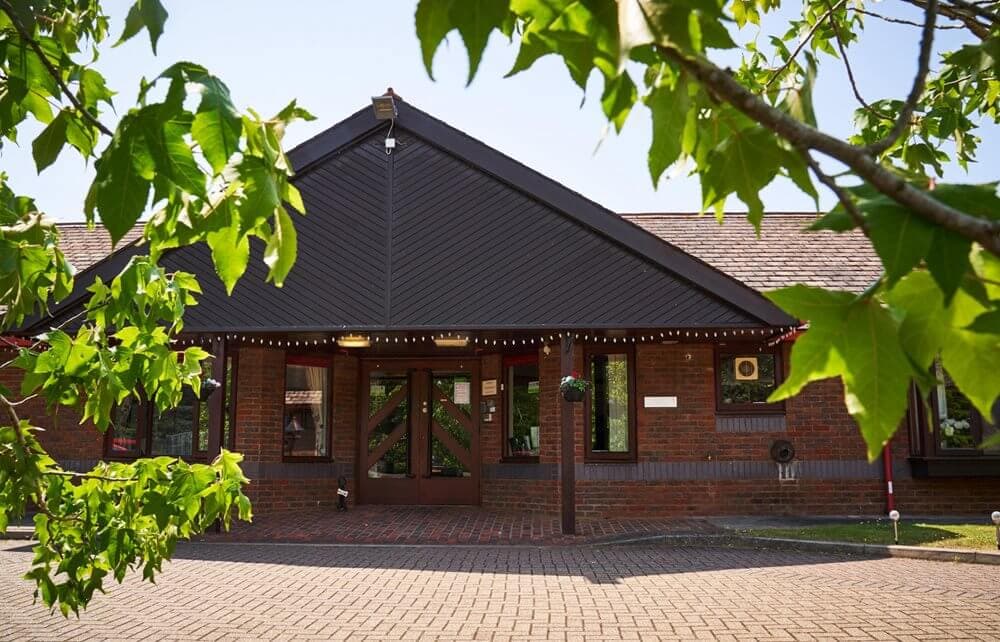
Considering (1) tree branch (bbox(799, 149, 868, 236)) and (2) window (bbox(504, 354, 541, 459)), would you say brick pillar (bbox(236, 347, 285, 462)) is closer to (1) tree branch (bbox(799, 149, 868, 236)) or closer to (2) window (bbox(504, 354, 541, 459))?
(2) window (bbox(504, 354, 541, 459))

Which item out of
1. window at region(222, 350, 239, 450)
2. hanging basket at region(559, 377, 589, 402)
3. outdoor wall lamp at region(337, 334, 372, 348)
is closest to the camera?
hanging basket at region(559, 377, 589, 402)

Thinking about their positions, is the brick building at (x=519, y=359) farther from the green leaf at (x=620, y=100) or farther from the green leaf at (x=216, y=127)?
the green leaf at (x=620, y=100)

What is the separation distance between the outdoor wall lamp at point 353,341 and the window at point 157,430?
8.01 feet

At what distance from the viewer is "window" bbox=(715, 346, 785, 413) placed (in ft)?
46.0

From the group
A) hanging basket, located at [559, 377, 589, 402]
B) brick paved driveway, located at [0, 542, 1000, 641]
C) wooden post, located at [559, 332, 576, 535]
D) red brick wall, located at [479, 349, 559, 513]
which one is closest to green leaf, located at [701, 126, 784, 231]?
brick paved driveway, located at [0, 542, 1000, 641]

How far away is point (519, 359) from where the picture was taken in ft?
49.4

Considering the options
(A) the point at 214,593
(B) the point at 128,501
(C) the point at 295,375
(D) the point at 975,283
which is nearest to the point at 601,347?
(C) the point at 295,375

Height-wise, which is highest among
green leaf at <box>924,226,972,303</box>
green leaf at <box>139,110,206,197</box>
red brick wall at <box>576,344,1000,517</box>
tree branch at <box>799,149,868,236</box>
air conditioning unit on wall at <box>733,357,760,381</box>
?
air conditioning unit on wall at <box>733,357,760,381</box>

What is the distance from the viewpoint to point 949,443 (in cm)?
1380

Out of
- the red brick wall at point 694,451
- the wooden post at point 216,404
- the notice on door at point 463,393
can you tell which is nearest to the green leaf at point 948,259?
the wooden post at point 216,404

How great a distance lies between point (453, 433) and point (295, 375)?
10.3 ft

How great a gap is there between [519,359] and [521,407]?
882 mm

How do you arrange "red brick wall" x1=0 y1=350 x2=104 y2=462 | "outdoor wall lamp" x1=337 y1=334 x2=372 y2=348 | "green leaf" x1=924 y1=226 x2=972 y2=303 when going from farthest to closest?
"red brick wall" x1=0 y1=350 x2=104 y2=462, "outdoor wall lamp" x1=337 y1=334 x2=372 y2=348, "green leaf" x1=924 y1=226 x2=972 y2=303

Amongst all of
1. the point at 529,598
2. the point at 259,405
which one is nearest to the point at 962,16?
the point at 529,598
